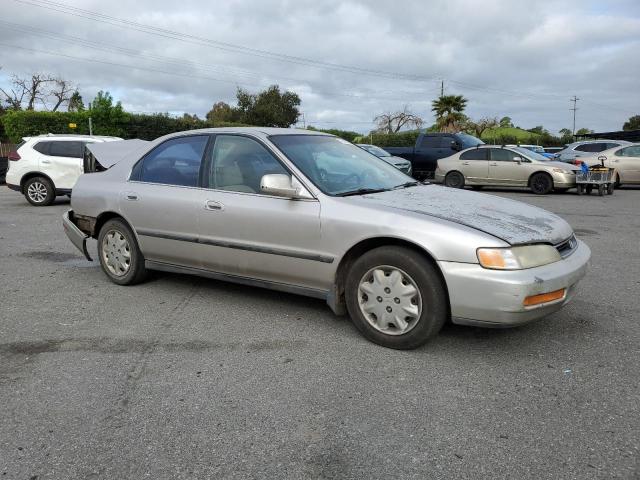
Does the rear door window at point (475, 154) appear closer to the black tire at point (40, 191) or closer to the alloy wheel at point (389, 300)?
the black tire at point (40, 191)

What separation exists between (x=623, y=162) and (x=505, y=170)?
4.20 m

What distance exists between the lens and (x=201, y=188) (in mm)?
4871

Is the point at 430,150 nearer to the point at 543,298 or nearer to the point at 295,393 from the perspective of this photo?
the point at 543,298

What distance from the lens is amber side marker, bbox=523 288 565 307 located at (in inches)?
138

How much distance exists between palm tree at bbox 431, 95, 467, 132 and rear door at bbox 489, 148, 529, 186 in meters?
39.8

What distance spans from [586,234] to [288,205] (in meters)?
6.10

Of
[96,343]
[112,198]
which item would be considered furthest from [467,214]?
[112,198]

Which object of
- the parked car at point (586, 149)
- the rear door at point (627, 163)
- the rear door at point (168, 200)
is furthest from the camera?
the parked car at point (586, 149)

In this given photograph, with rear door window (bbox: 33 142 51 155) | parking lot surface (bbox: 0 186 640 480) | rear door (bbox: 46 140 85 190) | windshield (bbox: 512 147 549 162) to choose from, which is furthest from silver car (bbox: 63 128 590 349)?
windshield (bbox: 512 147 549 162)

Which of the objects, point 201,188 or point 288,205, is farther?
point 201,188

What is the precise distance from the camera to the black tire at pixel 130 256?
211 inches

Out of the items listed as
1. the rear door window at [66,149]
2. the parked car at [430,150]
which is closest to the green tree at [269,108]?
the parked car at [430,150]

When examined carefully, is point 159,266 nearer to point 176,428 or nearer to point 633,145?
point 176,428

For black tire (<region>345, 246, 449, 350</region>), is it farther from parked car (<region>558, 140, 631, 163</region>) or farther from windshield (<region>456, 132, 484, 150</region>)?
parked car (<region>558, 140, 631, 163</region>)
